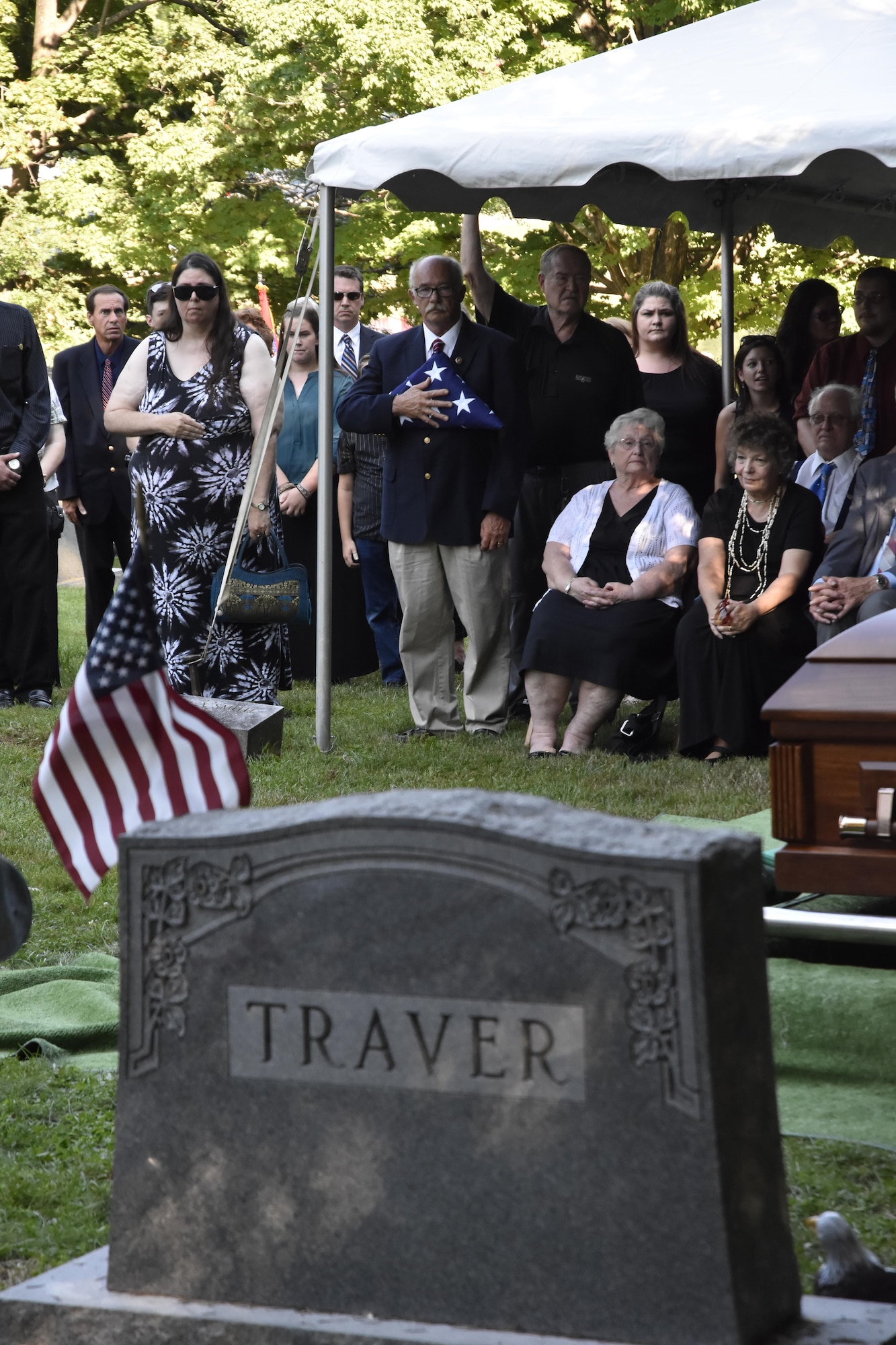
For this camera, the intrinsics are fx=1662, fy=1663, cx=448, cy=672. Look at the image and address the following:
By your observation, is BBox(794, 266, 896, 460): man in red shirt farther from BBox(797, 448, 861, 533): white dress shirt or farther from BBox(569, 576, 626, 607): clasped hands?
BBox(569, 576, 626, 607): clasped hands

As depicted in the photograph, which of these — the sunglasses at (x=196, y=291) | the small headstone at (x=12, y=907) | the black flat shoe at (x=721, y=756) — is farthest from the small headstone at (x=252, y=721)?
the small headstone at (x=12, y=907)

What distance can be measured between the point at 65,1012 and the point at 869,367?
5188 mm

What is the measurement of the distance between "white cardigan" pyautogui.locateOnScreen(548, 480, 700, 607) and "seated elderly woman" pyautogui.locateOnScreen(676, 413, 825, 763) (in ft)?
0.63

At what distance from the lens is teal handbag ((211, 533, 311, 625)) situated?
7316 millimetres

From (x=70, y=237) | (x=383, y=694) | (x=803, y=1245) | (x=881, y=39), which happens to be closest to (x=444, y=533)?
(x=383, y=694)

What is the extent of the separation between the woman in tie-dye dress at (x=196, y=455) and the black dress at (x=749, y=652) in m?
1.94

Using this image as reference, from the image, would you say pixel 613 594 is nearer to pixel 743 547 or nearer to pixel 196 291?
pixel 743 547

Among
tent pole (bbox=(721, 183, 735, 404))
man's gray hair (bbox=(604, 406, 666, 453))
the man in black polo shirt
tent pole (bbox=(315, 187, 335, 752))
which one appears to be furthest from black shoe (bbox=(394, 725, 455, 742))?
tent pole (bbox=(721, 183, 735, 404))

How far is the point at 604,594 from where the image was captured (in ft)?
24.3

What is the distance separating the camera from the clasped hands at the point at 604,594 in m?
7.42

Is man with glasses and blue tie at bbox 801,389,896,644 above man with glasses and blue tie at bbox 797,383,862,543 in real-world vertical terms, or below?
below

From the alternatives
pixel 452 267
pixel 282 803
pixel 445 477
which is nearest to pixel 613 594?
pixel 445 477

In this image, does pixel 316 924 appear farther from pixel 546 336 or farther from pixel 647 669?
pixel 546 336

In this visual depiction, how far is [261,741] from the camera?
735 cm
